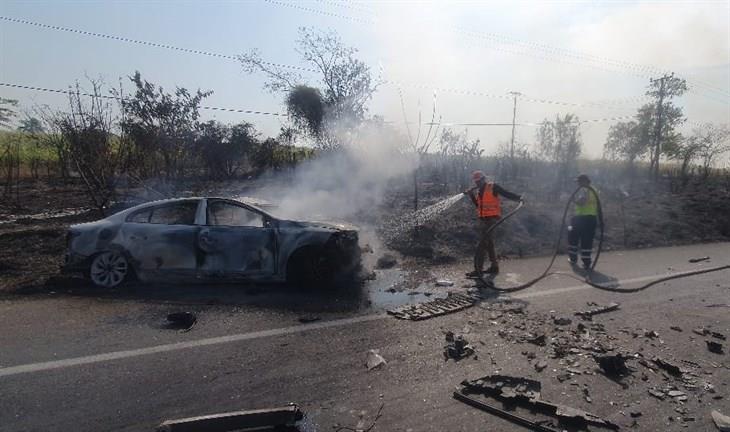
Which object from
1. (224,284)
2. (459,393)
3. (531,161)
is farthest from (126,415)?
(531,161)

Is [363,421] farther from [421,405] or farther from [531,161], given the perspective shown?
[531,161]

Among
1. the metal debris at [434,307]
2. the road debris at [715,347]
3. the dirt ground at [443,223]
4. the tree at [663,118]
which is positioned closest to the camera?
the road debris at [715,347]

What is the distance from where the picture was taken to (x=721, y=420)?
346 cm

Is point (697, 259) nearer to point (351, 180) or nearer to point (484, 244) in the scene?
point (484, 244)

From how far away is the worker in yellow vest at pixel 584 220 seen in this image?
9555 mm

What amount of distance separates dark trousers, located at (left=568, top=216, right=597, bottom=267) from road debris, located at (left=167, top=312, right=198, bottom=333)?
24.1 ft

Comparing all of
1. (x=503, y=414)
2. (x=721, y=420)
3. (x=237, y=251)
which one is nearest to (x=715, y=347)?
(x=721, y=420)

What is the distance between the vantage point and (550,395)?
3867 millimetres

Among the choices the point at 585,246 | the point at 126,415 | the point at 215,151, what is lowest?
the point at 126,415

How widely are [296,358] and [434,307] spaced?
230 centimetres

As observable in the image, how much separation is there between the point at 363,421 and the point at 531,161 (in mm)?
22847

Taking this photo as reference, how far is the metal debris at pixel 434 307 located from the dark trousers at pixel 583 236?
374 cm

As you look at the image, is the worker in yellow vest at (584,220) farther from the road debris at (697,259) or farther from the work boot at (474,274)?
the road debris at (697,259)

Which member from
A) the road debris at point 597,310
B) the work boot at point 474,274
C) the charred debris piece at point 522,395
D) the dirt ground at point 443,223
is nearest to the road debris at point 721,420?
the charred debris piece at point 522,395
